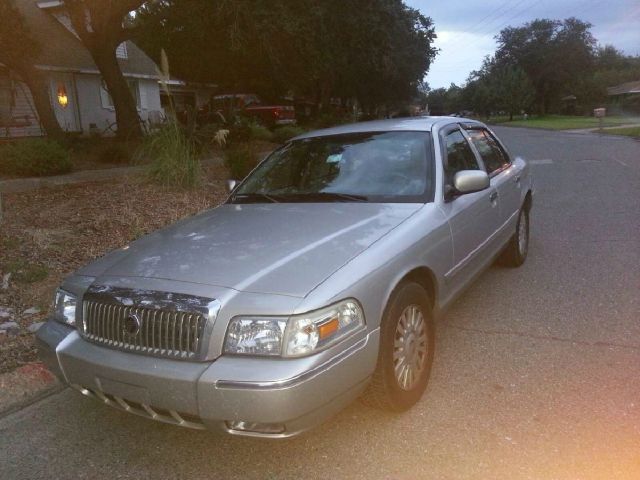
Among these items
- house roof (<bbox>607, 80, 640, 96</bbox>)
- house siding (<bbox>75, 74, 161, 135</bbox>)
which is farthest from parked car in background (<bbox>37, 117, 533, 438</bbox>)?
house roof (<bbox>607, 80, 640, 96</bbox>)

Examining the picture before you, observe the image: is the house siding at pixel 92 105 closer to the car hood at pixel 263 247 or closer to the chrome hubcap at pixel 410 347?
the car hood at pixel 263 247

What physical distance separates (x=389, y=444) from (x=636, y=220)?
6.44 m

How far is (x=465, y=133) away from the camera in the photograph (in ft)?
16.5

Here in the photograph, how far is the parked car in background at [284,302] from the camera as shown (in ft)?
8.54

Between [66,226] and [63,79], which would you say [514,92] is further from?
[66,226]

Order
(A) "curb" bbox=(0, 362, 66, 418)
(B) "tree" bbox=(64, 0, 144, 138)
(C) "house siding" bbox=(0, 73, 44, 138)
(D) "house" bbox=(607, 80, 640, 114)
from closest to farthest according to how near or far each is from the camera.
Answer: (A) "curb" bbox=(0, 362, 66, 418), (B) "tree" bbox=(64, 0, 144, 138), (C) "house siding" bbox=(0, 73, 44, 138), (D) "house" bbox=(607, 80, 640, 114)

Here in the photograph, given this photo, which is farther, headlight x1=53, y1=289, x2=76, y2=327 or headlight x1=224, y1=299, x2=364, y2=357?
headlight x1=53, y1=289, x2=76, y2=327

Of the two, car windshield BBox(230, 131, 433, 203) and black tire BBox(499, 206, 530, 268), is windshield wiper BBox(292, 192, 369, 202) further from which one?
black tire BBox(499, 206, 530, 268)

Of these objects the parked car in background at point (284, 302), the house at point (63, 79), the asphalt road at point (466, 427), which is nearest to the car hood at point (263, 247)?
the parked car in background at point (284, 302)

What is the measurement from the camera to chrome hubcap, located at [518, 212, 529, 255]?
591 centimetres

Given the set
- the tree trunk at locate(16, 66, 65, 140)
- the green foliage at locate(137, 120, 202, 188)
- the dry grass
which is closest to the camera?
the dry grass

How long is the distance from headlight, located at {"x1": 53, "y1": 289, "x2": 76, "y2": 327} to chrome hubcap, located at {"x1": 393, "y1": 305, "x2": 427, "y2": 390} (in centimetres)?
174

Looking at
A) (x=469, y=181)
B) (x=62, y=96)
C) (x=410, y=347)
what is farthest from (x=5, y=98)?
(x=410, y=347)

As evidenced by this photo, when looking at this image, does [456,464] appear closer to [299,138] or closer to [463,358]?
[463,358]
